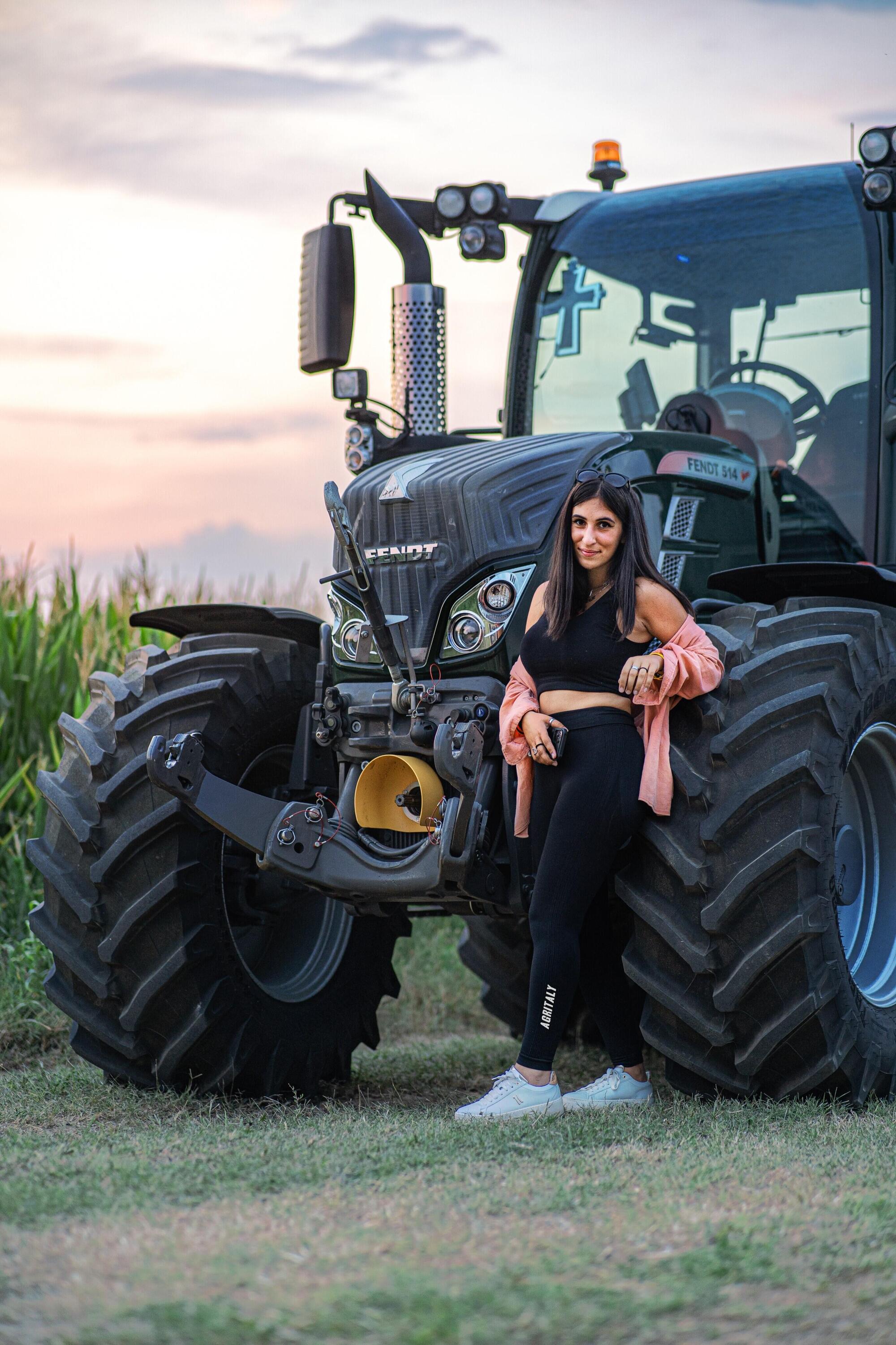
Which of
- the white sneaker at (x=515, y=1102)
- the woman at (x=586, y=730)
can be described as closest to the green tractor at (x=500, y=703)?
the woman at (x=586, y=730)

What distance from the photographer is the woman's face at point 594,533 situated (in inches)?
189

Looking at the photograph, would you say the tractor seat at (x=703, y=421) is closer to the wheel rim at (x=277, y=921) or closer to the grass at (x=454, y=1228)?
the wheel rim at (x=277, y=921)

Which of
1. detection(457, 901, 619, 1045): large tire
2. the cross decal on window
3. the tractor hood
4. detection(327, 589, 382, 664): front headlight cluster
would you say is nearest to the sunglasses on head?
the tractor hood

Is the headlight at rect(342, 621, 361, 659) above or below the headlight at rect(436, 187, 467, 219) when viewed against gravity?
below

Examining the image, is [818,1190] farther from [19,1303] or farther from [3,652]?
[3,652]

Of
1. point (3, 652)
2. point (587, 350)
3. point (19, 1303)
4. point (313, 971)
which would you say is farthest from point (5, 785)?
point (19, 1303)

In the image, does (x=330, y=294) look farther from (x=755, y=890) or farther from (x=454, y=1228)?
(x=454, y=1228)

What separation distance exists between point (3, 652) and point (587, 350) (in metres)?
3.93

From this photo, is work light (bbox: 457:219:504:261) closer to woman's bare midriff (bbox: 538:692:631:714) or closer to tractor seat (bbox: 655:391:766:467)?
tractor seat (bbox: 655:391:766:467)

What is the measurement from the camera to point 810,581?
5227 mm

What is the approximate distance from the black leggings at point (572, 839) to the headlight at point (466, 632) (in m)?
0.40

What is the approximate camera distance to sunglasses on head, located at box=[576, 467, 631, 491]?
16.0 feet

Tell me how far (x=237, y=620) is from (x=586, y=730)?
1.71m

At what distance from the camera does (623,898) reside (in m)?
4.63
